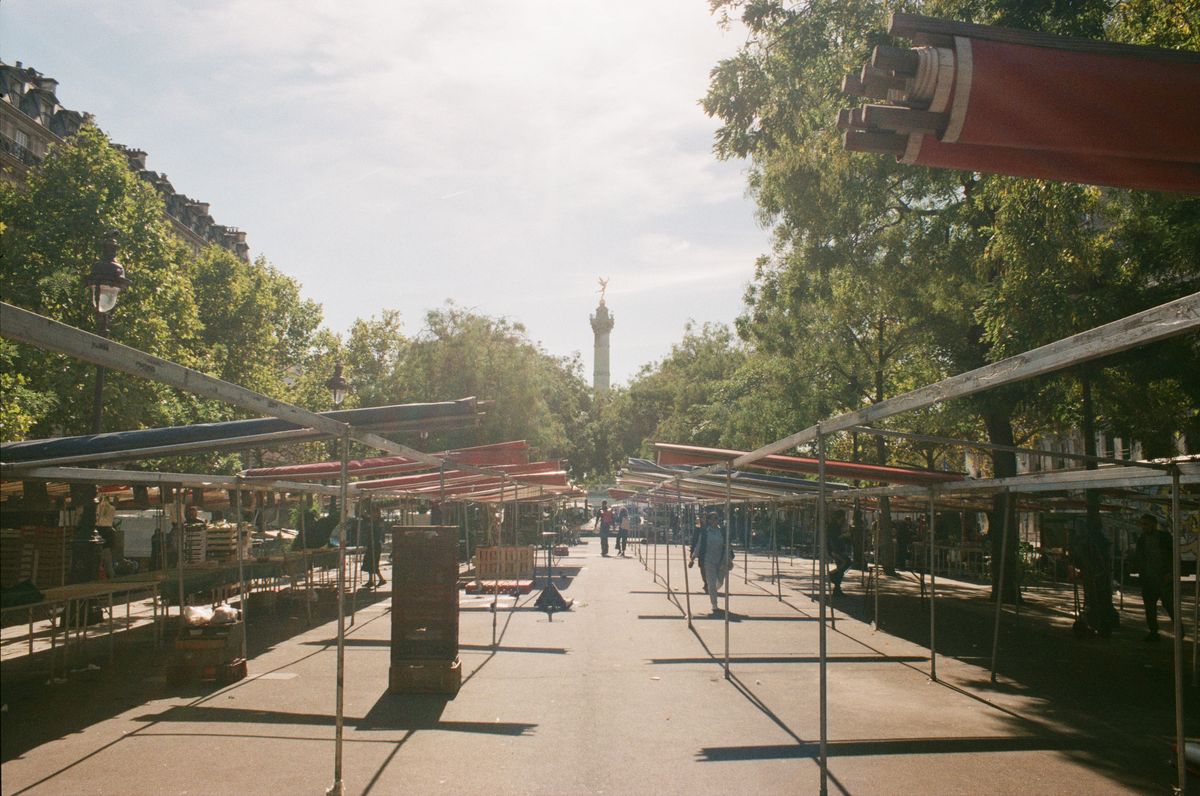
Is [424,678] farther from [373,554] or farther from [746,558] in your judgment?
Answer: [746,558]

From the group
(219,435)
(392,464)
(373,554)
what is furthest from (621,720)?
(373,554)

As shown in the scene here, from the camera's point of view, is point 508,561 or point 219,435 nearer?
point 219,435

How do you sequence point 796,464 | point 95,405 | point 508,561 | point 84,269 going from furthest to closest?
point 84,269 → point 508,561 → point 95,405 → point 796,464

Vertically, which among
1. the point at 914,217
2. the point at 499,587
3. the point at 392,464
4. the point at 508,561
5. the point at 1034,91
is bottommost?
the point at 499,587

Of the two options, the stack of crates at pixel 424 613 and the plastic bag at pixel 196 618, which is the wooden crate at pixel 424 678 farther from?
the plastic bag at pixel 196 618

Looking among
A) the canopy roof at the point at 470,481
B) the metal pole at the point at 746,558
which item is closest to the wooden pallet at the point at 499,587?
the canopy roof at the point at 470,481

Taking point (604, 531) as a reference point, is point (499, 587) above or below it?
below

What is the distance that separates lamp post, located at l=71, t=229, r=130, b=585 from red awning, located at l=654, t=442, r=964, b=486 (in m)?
8.73

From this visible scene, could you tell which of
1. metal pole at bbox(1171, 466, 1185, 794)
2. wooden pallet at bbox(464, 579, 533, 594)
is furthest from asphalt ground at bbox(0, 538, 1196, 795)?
wooden pallet at bbox(464, 579, 533, 594)

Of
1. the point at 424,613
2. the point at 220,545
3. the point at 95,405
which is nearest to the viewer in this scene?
the point at 424,613

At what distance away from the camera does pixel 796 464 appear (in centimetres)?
1136

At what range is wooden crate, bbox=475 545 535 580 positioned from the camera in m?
23.9

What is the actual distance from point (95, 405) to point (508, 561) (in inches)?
474

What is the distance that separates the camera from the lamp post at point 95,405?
1362cm
